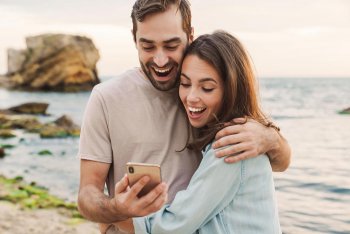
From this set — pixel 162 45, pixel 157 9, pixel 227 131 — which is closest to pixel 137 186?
pixel 227 131

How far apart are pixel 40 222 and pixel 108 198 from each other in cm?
553

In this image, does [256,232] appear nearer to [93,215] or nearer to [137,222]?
[137,222]

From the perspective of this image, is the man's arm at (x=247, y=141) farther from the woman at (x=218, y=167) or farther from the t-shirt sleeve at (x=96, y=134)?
the t-shirt sleeve at (x=96, y=134)

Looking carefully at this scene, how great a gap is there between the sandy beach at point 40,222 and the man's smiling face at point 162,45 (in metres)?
5.05

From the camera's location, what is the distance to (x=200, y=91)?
10.3 ft

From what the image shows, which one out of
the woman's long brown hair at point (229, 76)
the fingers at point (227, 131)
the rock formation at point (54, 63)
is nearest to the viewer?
the fingers at point (227, 131)

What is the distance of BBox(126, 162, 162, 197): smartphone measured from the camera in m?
2.45

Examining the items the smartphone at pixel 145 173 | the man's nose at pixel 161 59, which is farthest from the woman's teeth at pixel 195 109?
the smartphone at pixel 145 173

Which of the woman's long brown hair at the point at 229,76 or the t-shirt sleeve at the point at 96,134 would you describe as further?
the t-shirt sleeve at the point at 96,134

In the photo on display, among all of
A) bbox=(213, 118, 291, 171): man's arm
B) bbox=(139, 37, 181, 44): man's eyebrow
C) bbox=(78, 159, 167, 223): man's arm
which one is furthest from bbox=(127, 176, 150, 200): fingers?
bbox=(139, 37, 181, 44): man's eyebrow

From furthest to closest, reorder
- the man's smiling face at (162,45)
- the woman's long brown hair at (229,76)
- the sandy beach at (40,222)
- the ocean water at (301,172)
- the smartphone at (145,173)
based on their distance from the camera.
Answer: the ocean water at (301,172)
the sandy beach at (40,222)
the man's smiling face at (162,45)
the woman's long brown hair at (229,76)
the smartphone at (145,173)

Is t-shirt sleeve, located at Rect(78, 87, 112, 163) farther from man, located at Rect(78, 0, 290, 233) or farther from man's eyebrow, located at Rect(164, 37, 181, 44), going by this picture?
man's eyebrow, located at Rect(164, 37, 181, 44)

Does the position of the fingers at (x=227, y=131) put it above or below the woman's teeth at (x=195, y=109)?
below

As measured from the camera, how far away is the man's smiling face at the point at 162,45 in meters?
3.31
